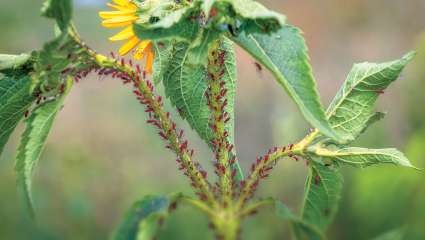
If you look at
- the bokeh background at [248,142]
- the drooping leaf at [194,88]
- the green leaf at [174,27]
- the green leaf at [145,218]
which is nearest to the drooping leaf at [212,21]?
the green leaf at [174,27]

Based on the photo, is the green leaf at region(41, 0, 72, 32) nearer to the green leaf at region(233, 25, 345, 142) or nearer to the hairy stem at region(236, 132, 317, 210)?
the green leaf at region(233, 25, 345, 142)

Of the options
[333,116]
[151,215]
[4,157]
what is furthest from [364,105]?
[4,157]

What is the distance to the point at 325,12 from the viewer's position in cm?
810

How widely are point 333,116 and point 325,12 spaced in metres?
7.31

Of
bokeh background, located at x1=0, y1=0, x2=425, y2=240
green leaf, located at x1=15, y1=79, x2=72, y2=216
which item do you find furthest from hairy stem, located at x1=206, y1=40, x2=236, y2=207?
bokeh background, located at x1=0, y1=0, x2=425, y2=240

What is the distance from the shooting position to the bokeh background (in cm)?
292

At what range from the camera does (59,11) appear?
827 mm

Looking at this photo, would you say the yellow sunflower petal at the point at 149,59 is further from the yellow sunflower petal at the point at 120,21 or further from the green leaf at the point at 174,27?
the green leaf at the point at 174,27

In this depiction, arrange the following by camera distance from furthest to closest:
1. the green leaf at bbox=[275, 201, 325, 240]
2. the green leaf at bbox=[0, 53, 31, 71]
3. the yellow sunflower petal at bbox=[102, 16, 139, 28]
Result: the yellow sunflower petal at bbox=[102, 16, 139, 28] < the green leaf at bbox=[0, 53, 31, 71] < the green leaf at bbox=[275, 201, 325, 240]

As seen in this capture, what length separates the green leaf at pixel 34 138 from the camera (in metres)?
0.86

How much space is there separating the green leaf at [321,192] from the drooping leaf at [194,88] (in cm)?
14

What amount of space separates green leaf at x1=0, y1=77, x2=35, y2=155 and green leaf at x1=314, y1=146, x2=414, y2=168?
44cm

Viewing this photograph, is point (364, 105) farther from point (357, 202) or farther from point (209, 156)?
point (209, 156)

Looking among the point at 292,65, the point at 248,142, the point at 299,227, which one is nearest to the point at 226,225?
the point at 299,227
